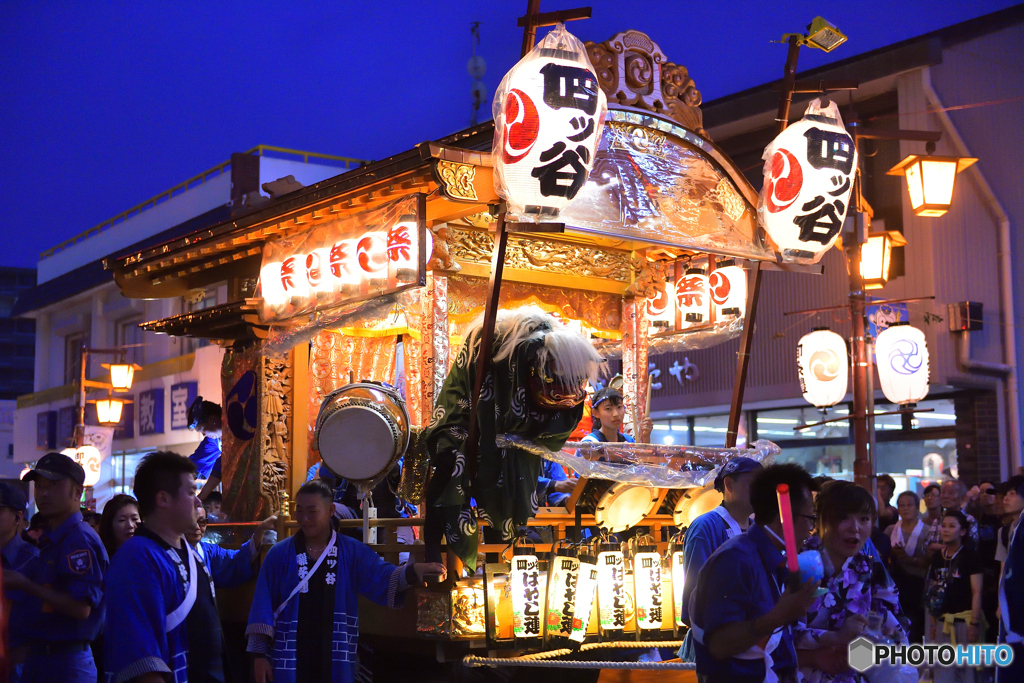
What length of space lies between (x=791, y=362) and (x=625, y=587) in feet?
42.6

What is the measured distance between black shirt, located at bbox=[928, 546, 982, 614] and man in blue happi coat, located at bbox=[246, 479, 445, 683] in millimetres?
4893

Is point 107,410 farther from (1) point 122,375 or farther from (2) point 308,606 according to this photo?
(2) point 308,606

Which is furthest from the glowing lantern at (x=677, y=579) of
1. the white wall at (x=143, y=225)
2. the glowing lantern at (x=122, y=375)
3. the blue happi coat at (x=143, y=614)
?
the glowing lantern at (x=122, y=375)

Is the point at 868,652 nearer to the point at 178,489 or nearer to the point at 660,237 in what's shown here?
the point at 178,489

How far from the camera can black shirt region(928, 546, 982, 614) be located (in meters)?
7.71

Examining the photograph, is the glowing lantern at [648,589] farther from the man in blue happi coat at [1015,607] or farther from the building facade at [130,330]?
the building facade at [130,330]

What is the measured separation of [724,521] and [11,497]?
166 inches

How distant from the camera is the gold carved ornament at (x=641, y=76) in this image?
739 centimetres

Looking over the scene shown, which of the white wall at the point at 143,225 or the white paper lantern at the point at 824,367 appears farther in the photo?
the white wall at the point at 143,225

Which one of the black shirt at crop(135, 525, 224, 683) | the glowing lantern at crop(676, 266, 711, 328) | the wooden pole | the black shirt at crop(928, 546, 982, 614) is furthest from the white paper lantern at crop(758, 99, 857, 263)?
the black shirt at crop(135, 525, 224, 683)

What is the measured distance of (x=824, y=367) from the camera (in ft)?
44.3

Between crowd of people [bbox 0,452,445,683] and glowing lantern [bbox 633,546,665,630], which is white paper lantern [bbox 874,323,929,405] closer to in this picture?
glowing lantern [bbox 633,546,665,630]

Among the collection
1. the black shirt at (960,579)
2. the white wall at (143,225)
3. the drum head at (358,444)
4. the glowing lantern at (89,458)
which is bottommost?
the black shirt at (960,579)

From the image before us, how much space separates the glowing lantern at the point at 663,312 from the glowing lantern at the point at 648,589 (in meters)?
3.44
